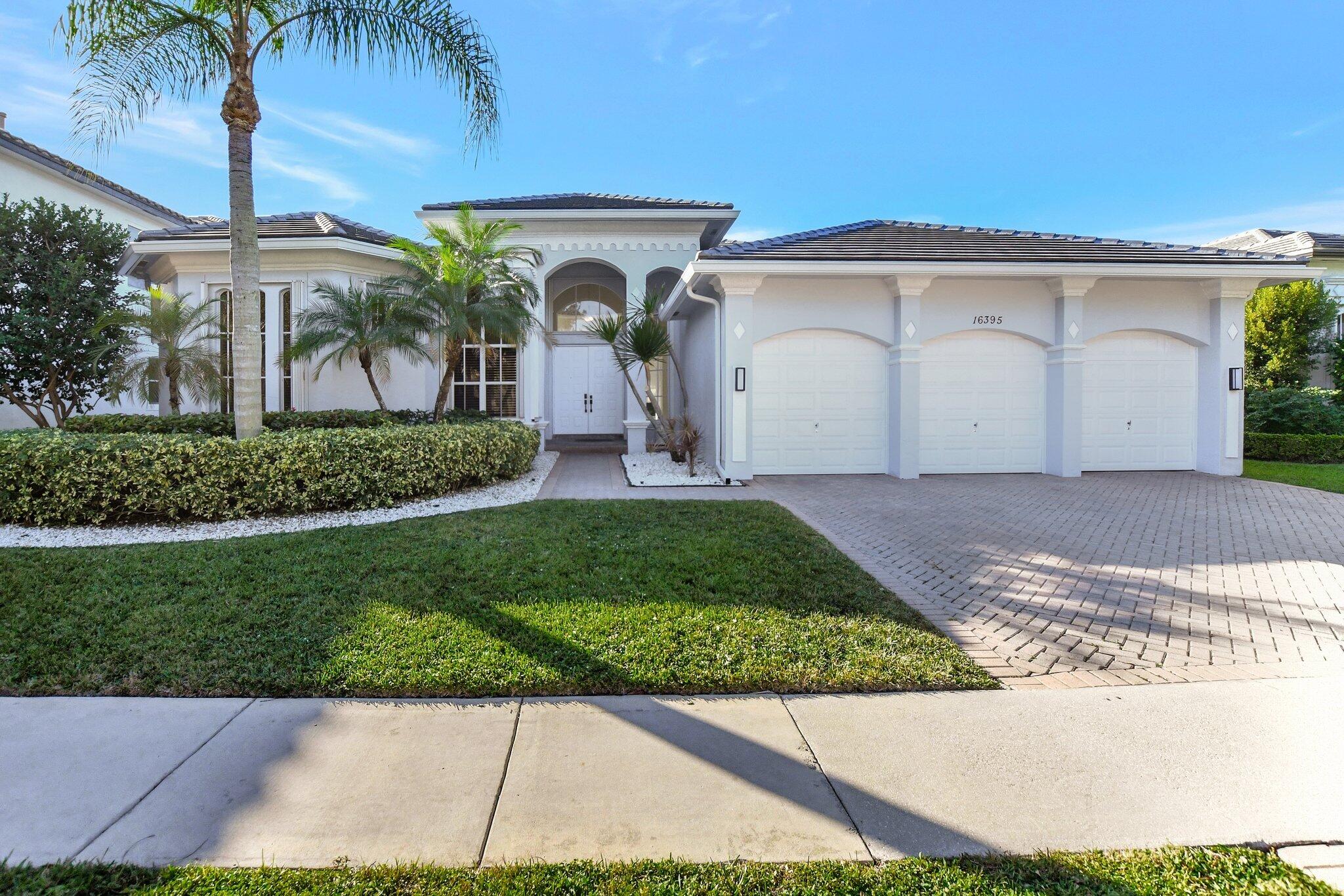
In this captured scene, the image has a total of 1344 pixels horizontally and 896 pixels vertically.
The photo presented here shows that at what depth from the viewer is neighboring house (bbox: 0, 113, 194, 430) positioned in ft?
48.9

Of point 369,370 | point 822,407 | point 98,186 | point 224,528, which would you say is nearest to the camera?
point 224,528

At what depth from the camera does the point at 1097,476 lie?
11266 millimetres

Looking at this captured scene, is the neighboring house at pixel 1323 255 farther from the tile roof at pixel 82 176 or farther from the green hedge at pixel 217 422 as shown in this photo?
the tile roof at pixel 82 176

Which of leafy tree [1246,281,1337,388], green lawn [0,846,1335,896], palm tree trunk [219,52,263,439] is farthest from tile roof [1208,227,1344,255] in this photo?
palm tree trunk [219,52,263,439]

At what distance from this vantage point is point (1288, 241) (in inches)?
796

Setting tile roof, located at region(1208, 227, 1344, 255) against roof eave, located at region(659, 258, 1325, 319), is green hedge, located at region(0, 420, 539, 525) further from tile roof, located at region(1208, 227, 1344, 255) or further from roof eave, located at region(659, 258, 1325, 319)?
tile roof, located at region(1208, 227, 1344, 255)

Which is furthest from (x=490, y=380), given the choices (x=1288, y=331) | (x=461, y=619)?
(x=1288, y=331)

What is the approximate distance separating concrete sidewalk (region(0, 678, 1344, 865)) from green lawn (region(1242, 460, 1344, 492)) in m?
9.88

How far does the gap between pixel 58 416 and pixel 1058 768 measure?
1883cm

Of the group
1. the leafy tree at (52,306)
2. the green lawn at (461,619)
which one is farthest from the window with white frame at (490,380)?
the green lawn at (461,619)

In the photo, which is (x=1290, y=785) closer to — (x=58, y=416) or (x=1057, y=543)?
(x=1057, y=543)

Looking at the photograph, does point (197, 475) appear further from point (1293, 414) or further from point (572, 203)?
point (1293, 414)

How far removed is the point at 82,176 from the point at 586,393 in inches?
576

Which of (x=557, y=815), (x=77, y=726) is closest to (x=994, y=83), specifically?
(x=557, y=815)
